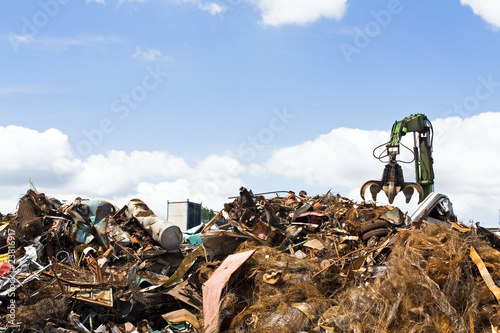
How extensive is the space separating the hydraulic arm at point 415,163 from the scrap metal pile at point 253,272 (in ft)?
2.57

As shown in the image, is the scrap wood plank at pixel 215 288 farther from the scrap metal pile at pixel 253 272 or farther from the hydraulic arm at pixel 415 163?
the hydraulic arm at pixel 415 163

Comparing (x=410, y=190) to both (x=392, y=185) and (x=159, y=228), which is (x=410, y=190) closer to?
(x=392, y=185)

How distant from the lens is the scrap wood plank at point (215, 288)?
22.3ft

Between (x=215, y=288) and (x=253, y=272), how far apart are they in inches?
24.3

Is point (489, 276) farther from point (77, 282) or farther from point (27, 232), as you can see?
point (27, 232)

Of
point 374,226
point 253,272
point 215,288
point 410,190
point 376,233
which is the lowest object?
point 215,288

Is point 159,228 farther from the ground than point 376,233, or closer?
farther from the ground

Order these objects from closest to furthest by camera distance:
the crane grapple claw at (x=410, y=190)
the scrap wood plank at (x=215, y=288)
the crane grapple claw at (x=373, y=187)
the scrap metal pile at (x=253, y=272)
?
the scrap metal pile at (x=253, y=272), the scrap wood plank at (x=215, y=288), the crane grapple claw at (x=410, y=190), the crane grapple claw at (x=373, y=187)

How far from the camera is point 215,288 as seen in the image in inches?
282

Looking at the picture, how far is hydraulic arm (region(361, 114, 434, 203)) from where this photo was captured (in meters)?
11.0

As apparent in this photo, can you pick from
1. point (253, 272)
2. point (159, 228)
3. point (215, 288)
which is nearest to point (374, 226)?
point (253, 272)

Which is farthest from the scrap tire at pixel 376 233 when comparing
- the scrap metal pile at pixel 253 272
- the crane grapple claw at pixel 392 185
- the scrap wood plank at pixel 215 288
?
the crane grapple claw at pixel 392 185

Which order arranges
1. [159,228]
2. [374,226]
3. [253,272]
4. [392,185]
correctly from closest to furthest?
[253,272] → [374,226] → [159,228] → [392,185]

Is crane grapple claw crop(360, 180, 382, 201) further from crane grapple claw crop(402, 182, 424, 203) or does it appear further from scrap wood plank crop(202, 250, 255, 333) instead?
scrap wood plank crop(202, 250, 255, 333)
